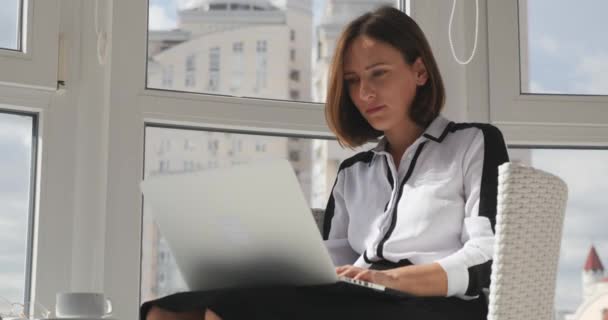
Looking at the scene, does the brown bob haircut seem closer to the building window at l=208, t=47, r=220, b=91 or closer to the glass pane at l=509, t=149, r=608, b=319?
the building window at l=208, t=47, r=220, b=91

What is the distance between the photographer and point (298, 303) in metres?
1.48

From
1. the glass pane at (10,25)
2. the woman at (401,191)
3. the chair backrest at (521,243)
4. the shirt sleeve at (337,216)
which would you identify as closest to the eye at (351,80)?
the woman at (401,191)

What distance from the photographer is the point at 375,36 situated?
2045mm

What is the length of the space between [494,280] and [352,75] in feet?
2.28

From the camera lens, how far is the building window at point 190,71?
8.00 ft

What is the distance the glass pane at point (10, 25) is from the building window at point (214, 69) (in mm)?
481

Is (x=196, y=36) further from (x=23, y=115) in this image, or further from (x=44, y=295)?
(x=44, y=295)

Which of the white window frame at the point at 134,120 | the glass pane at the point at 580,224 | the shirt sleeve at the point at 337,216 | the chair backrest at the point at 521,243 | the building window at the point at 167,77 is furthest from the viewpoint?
the glass pane at the point at 580,224

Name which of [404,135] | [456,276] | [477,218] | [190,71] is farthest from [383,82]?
[190,71]

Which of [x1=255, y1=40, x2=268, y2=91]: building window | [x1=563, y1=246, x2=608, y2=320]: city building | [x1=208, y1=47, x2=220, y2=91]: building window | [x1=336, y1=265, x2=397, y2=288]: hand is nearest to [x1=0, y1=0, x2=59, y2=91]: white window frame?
[x1=208, y1=47, x2=220, y2=91]: building window

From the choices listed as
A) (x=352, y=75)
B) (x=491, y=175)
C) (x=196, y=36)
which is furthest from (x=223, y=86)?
(x=491, y=175)

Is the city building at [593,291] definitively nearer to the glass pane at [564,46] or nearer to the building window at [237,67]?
the glass pane at [564,46]

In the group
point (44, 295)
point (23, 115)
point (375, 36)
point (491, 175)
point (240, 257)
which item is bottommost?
point (44, 295)

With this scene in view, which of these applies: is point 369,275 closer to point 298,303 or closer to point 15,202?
point 298,303
